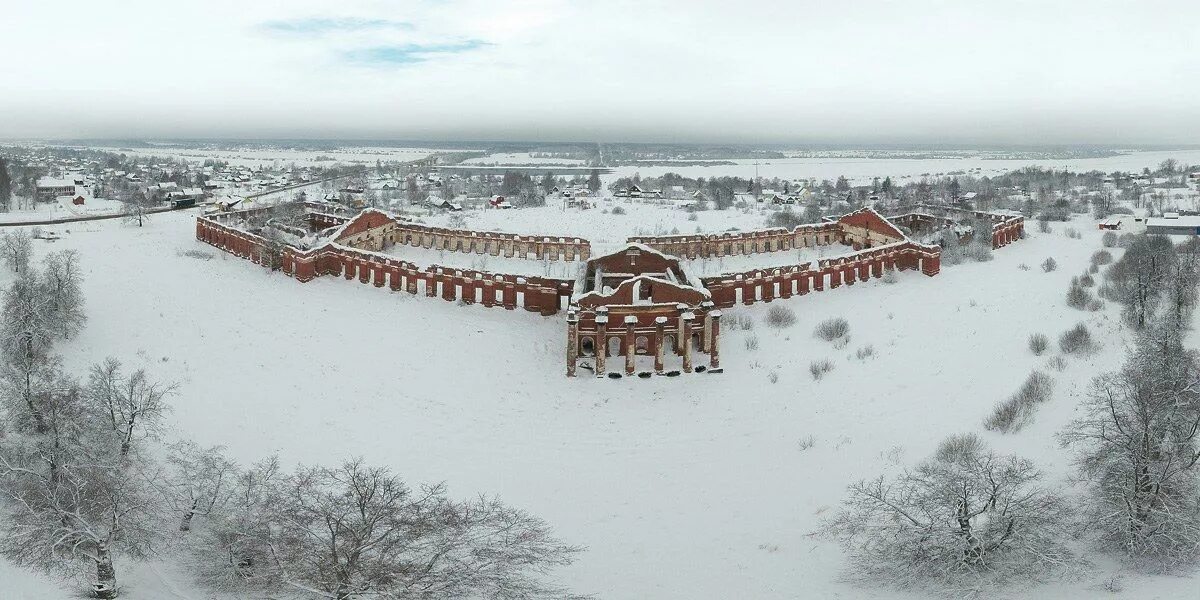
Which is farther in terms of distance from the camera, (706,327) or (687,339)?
(706,327)

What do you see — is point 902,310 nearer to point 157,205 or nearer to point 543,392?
point 543,392

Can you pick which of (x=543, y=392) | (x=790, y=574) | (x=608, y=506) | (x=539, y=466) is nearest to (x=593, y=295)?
(x=543, y=392)

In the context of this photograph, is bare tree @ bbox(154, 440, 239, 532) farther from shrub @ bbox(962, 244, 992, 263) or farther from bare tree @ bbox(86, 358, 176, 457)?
shrub @ bbox(962, 244, 992, 263)

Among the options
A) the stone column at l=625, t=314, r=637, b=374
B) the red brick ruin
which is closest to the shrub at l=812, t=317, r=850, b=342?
the red brick ruin

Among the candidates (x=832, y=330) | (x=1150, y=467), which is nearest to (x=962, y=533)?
(x=1150, y=467)

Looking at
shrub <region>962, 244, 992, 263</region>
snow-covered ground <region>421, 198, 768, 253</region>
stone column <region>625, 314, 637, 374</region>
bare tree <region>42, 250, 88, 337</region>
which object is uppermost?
snow-covered ground <region>421, 198, 768, 253</region>

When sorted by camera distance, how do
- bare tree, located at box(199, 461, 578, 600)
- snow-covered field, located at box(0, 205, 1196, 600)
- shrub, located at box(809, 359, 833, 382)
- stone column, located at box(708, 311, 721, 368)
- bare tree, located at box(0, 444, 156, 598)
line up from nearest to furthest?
bare tree, located at box(199, 461, 578, 600) → bare tree, located at box(0, 444, 156, 598) → snow-covered field, located at box(0, 205, 1196, 600) → shrub, located at box(809, 359, 833, 382) → stone column, located at box(708, 311, 721, 368)

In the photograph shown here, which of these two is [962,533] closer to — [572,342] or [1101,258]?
[572,342]
